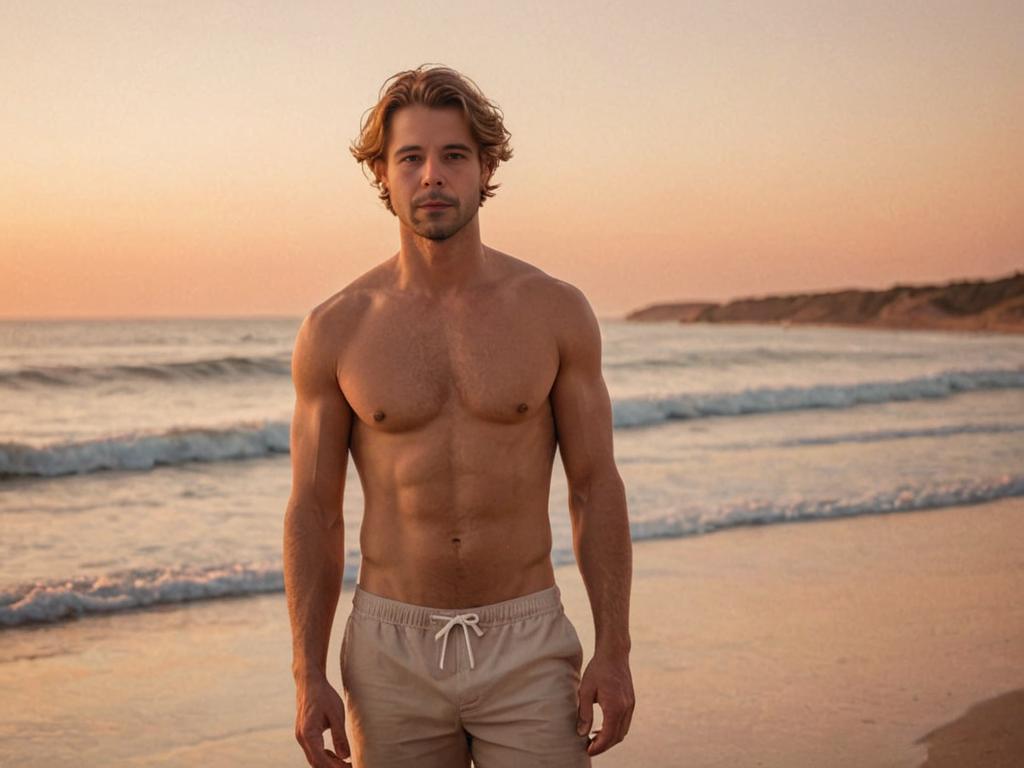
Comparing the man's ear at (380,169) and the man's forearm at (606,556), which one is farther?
the man's ear at (380,169)

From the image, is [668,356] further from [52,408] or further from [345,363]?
[345,363]

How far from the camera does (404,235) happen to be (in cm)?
263

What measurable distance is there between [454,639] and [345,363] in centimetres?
66

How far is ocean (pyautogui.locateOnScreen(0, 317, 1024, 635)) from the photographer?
8438 mm

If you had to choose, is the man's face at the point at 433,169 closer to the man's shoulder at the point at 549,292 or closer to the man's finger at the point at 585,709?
the man's shoulder at the point at 549,292

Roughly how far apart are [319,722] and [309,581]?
12.1 inches

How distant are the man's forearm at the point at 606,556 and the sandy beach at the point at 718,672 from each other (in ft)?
7.79

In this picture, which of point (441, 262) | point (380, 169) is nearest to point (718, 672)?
point (441, 262)

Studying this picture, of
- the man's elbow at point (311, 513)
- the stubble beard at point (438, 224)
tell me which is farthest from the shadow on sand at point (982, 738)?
the stubble beard at point (438, 224)

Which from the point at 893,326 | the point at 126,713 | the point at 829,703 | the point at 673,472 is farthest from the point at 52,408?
the point at 893,326

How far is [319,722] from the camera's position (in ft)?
8.16

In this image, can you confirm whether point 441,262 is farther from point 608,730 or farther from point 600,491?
point 608,730

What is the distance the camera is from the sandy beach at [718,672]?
484 cm

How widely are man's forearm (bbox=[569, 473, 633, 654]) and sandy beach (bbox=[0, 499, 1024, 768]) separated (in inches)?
93.4
